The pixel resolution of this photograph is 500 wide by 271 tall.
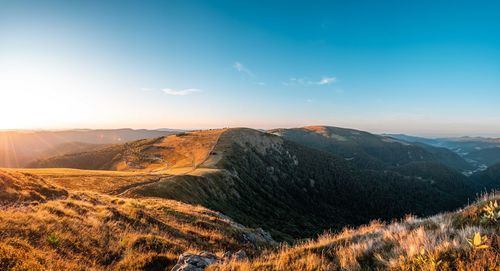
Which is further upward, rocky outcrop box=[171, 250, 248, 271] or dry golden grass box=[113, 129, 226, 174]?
rocky outcrop box=[171, 250, 248, 271]

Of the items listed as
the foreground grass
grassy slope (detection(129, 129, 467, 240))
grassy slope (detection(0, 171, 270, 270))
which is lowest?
grassy slope (detection(129, 129, 467, 240))

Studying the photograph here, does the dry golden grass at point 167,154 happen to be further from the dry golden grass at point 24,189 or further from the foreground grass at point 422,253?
the foreground grass at point 422,253

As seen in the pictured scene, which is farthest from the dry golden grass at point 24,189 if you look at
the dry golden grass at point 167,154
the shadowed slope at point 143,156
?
the shadowed slope at point 143,156

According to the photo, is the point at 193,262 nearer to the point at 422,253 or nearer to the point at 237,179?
the point at 422,253

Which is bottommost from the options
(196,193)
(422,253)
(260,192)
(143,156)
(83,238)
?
(260,192)

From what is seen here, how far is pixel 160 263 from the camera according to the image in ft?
33.9

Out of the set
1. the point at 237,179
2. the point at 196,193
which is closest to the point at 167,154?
the point at 237,179

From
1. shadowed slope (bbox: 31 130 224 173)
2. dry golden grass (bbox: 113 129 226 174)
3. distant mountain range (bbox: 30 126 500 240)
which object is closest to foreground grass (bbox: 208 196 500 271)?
distant mountain range (bbox: 30 126 500 240)

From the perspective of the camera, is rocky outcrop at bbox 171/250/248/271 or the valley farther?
the valley

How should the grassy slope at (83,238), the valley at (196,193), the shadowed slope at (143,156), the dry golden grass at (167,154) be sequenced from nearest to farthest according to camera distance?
the grassy slope at (83,238) → the valley at (196,193) → the dry golden grass at (167,154) → the shadowed slope at (143,156)

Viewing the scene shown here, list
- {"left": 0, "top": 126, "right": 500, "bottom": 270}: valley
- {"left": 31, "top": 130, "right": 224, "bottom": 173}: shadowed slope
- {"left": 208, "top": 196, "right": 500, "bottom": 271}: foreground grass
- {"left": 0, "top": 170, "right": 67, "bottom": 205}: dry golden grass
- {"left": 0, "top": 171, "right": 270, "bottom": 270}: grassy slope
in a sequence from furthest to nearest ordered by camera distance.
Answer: {"left": 31, "top": 130, "right": 224, "bottom": 173}: shadowed slope, {"left": 0, "top": 170, "right": 67, "bottom": 205}: dry golden grass, {"left": 0, "top": 126, "right": 500, "bottom": 270}: valley, {"left": 0, "top": 171, "right": 270, "bottom": 270}: grassy slope, {"left": 208, "top": 196, "right": 500, "bottom": 271}: foreground grass

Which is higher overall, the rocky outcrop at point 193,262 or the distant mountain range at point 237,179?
the rocky outcrop at point 193,262

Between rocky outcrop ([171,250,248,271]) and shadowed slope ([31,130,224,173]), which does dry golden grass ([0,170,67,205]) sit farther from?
shadowed slope ([31,130,224,173])

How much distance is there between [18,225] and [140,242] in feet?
13.9
